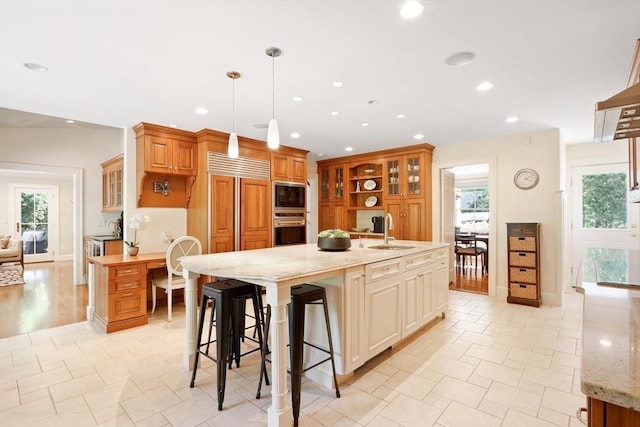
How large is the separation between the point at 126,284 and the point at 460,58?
12.8 ft

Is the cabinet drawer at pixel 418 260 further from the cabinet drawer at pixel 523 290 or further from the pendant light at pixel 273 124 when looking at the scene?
the cabinet drawer at pixel 523 290

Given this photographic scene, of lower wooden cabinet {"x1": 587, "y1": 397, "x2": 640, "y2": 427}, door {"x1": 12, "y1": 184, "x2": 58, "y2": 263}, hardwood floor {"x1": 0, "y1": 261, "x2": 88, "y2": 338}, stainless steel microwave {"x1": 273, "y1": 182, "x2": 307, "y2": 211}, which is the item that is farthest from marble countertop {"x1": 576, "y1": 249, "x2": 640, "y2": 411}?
door {"x1": 12, "y1": 184, "x2": 58, "y2": 263}

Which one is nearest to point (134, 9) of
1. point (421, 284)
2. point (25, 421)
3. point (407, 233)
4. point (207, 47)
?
point (207, 47)

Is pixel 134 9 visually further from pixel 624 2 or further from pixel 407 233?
pixel 407 233

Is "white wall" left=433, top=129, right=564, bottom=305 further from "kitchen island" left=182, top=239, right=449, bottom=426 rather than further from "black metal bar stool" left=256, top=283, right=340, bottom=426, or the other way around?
"black metal bar stool" left=256, top=283, right=340, bottom=426

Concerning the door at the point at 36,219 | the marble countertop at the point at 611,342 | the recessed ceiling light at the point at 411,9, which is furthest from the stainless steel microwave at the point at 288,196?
the door at the point at 36,219

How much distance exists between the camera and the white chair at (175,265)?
12.3 ft

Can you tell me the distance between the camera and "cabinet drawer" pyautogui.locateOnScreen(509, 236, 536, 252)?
4.33 metres

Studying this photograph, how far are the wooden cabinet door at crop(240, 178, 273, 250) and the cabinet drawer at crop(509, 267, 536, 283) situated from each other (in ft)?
11.7

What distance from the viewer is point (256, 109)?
348cm

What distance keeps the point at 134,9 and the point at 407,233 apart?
470cm

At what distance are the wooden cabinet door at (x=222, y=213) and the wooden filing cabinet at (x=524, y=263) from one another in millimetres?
3930

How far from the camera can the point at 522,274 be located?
441cm

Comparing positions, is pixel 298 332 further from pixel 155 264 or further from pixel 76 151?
pixel 76 151
